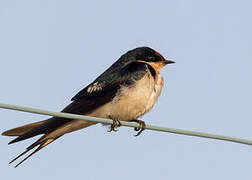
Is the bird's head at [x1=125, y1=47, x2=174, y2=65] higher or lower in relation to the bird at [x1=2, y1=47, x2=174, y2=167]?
higher

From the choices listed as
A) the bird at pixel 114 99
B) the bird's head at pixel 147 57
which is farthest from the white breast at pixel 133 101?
the bird's head at pixel 147 57

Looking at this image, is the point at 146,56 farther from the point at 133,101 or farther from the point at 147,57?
the point at 133,101

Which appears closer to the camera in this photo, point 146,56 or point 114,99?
point 114,99

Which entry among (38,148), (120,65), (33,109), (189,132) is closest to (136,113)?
(120,65)

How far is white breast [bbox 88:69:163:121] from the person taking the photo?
5.70 meters

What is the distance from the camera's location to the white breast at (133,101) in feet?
18.7

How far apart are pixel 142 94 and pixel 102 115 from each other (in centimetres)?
48

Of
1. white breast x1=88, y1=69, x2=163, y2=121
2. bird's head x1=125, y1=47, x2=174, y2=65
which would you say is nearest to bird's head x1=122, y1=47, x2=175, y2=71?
bird's head x1=125, y1=47, x2=174, y2=65

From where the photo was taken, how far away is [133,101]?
5.71 m

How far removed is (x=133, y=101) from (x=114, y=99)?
0.22 metres

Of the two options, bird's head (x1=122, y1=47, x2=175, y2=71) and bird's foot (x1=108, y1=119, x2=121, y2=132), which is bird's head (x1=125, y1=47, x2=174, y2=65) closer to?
bird's head (x1=122, y1=47, x2=175, y2=71)

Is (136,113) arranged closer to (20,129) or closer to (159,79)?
(159,79)

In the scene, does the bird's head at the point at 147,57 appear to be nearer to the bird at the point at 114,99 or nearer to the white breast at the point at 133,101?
the bird at the point at 114,99

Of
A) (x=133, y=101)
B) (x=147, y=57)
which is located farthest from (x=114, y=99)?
(x=147, y=57)
